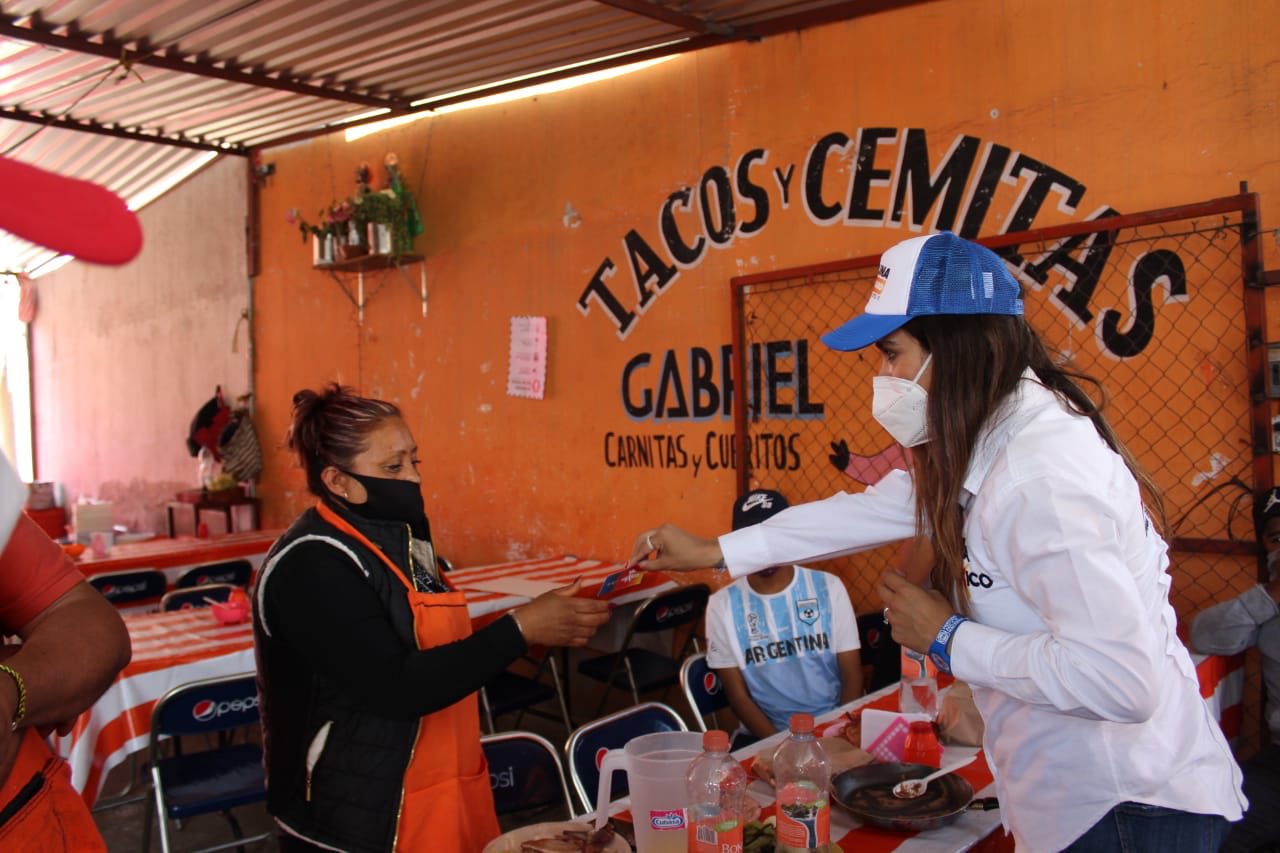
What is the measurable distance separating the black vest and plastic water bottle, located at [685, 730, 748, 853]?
0.66 m

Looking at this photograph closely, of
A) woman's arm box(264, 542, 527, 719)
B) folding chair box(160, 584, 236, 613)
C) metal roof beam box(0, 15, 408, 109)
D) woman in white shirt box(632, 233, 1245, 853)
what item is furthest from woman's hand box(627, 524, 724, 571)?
metal roof beam box(0, 15, 408, 109)

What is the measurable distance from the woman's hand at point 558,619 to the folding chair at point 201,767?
5.27ft

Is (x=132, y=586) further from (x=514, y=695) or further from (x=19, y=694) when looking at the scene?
(x=19, y=694)

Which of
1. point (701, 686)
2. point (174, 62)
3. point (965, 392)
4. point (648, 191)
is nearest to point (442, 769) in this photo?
point (965, 392)

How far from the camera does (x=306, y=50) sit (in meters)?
5.56

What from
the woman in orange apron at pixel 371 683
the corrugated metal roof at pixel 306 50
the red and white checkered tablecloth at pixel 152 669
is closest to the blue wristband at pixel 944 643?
the woman in orange apron at pixel 371 683

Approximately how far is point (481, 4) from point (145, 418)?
640 centimetres

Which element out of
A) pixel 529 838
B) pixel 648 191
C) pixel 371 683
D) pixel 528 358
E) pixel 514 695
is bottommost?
pixel 514 695

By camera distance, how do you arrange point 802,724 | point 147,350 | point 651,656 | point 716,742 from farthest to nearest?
point 147,350
point 651,656
point 802,724
point 716,742

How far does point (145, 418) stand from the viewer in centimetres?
943

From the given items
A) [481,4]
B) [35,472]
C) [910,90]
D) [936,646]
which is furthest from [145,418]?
[936,646]

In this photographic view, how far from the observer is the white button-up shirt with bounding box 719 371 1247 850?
1381 millimetres

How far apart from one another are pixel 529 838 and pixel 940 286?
1246mm

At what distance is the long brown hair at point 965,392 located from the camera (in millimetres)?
1585
